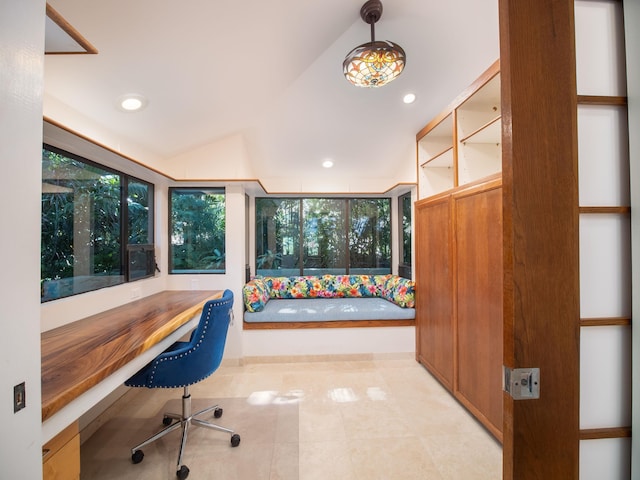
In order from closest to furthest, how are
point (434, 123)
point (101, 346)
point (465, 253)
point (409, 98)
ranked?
point (101, 346)
point (465, 253)
point (409, 98)
point (434, 123)

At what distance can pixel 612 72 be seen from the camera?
757 mm

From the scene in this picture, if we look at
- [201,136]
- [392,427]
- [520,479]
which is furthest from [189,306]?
[520,479]

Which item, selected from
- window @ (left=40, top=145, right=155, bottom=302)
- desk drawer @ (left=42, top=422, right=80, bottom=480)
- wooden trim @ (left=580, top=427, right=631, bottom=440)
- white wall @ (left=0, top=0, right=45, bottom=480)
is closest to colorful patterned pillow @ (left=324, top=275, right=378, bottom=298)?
window @ (left=40, top=145, right=155, bottom=302)

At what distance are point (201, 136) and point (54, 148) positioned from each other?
121 cm

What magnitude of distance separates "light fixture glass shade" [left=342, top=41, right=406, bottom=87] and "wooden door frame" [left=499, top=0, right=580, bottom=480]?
131cm

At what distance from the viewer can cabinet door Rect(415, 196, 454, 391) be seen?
2.55 metres

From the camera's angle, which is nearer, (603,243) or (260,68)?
(603,243)

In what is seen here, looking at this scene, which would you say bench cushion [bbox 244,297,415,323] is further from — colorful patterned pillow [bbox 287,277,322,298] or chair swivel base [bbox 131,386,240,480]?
chair swivel base [bbox 131,386,240,480]

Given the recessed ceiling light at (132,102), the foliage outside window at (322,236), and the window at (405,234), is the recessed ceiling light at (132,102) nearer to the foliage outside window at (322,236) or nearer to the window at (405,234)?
the foliage outside window at (322,236)

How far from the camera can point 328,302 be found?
3693mm

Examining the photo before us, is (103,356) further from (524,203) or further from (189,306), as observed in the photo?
(524,203)

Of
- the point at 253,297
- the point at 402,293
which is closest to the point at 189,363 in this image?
the point at 253,297

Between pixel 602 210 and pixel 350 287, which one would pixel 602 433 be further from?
pixel 350 287

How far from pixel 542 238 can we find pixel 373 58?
174 centimetres
